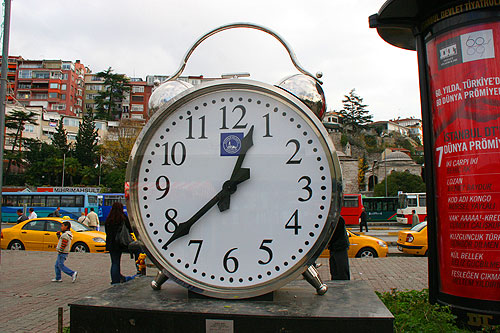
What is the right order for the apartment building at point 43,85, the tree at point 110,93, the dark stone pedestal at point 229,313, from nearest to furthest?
the dark stone pedestal at point 229,313 → the tree at point 110,93 → the apartment building at point 43,85

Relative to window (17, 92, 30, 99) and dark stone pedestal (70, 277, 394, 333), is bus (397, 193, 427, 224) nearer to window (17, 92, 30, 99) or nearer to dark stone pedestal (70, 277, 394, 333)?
dark stone pedestal (70, 277, 394, 333)

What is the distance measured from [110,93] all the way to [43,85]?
1605 cm

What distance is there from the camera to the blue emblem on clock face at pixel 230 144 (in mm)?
2844

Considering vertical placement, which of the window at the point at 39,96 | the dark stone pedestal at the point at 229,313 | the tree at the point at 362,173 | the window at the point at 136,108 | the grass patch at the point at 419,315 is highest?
the window at the point at 39,96

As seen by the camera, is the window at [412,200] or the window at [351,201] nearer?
the window at [351,201]

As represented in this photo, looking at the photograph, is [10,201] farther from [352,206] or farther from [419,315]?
[419,315]

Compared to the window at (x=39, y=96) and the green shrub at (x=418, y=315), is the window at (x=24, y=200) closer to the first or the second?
the green shrub at (x=418, y=315)

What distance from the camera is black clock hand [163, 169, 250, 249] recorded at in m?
2.80

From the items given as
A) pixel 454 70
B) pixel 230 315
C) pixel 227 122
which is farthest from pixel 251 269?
pixel 454 70

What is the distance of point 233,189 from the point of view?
281 cm

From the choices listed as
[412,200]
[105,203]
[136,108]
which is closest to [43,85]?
[136,108]

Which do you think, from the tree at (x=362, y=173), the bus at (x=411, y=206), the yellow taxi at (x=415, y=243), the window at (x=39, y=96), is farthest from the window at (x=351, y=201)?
the window at (x=39, y=96)

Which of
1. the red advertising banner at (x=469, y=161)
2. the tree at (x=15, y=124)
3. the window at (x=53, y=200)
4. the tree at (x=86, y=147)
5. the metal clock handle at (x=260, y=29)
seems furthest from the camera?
the tree at (x=86, y=147)

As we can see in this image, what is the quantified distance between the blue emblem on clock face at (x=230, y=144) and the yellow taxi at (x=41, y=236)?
46.0ft
